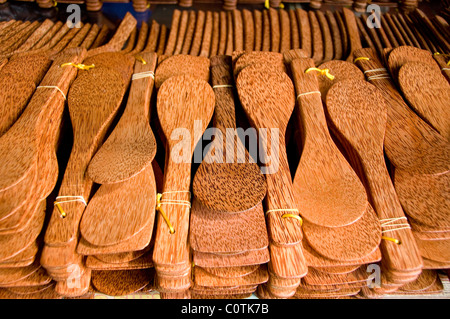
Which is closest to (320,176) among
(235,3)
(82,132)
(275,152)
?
(275,152)

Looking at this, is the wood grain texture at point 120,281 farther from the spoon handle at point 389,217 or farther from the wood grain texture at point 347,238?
the spoon handle at point 389,217

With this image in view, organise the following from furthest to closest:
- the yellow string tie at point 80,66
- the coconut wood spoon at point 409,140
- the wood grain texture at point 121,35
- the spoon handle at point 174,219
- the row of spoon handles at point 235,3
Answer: the row of spoon handles at point 235,3, the wood grain texture at point 121,35, the yellow string tie at point 80,66, the coconut wood spoon at point 409,140, the spoon handle at point 174,219

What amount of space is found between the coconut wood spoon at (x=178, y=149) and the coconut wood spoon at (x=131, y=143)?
41 millimetres

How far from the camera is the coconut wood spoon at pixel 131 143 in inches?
22.9

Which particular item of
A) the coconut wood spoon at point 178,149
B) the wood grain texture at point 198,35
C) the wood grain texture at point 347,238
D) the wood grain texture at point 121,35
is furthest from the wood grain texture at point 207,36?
the wood grain texture at point 347,238

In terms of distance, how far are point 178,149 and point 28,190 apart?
27 cm

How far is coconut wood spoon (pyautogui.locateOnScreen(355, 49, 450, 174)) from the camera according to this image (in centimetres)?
63

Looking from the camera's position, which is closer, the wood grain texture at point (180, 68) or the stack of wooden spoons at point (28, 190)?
the stack of wooden spoons at point (28, 190)

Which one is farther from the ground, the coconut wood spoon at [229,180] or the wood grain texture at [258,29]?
the wood grain texture at [258,29]

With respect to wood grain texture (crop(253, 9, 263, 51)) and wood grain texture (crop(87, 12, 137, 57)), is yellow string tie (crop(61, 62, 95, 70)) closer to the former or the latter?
wood grain texture (crop(87, 12, 137, 57))

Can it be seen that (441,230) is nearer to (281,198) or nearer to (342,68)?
(281,198)

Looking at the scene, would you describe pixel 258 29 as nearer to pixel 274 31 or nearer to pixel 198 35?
pixel 274 31

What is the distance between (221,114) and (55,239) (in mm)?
388

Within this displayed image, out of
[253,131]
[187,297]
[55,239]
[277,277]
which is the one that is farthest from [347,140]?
[55,239]
